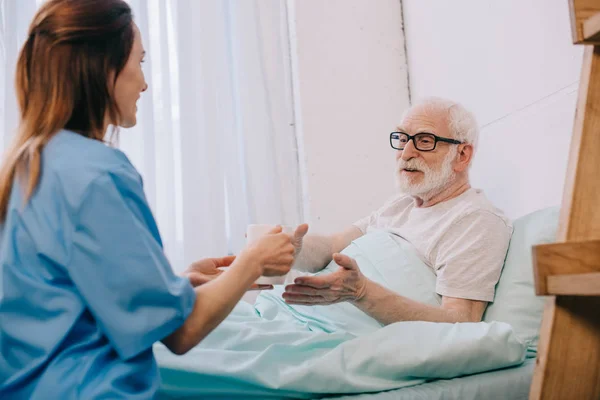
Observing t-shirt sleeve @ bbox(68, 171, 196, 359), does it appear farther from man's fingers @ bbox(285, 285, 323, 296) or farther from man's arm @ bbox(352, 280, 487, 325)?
man's arm @ bbox(352, 280, 487, 325)

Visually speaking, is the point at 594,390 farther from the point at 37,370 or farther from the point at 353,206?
the point at 353,206

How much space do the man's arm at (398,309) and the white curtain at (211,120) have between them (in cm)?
114

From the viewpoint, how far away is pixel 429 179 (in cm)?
175

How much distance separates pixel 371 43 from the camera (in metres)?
2.62

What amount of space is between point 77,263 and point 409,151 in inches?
46.9

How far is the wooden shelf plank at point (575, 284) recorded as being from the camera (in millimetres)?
742

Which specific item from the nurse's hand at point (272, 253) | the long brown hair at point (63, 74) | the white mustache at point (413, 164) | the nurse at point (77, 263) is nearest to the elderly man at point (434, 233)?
the white mustache at point (413, 164)

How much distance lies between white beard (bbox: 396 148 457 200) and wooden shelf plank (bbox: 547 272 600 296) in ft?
3.15

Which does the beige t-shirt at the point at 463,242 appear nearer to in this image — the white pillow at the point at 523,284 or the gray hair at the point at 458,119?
the white pillow at the point at 523,284

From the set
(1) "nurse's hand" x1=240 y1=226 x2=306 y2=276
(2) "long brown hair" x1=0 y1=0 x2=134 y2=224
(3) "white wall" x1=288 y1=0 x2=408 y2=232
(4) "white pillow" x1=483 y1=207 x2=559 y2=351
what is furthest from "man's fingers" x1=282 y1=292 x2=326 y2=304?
(3) "white wall" x1=288 y1=0 x2=408 y2=232

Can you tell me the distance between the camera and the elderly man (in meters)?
1.38

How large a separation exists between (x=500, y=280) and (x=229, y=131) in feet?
4.53

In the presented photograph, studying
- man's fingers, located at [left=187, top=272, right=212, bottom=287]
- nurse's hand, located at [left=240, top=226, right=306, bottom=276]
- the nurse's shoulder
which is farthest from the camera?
man's fingers, located at [left=187, top=272, right=212, bottom=287]

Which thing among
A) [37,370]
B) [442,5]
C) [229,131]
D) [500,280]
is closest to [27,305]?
[37,370]
